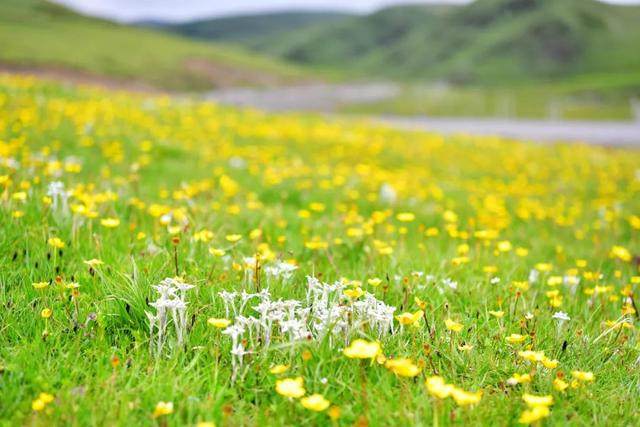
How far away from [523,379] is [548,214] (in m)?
7.56

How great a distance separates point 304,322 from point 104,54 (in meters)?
76.9

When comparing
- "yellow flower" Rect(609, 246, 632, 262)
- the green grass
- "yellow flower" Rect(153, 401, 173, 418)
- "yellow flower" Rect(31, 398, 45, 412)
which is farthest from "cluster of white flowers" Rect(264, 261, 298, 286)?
the green grass

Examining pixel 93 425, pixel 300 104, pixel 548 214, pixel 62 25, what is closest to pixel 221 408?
pixel 93 425

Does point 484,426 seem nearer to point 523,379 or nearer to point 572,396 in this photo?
point 523,379

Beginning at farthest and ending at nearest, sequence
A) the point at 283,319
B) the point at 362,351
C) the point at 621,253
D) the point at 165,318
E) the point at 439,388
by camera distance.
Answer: the point at 621,253 → the point at 283,319 → the point at 165,318 → the point at 362,351 → the point at 439,388

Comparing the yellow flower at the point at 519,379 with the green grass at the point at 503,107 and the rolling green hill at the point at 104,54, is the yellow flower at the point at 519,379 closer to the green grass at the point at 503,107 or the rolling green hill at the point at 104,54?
the green grass at the point at 503,107

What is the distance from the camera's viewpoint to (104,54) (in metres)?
71.4

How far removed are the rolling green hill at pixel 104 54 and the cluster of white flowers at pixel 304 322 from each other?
184 feet

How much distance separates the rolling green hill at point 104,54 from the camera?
2288 inches

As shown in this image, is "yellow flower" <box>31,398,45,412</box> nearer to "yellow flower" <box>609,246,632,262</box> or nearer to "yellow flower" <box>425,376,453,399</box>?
"yellow flower" <box>425,376,453,399</box>

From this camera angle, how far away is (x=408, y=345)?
3225mm

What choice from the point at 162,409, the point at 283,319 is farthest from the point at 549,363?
the point at 162,409

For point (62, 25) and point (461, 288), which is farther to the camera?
point (62, 25)

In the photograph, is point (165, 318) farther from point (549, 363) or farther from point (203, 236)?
point (549, 363)
